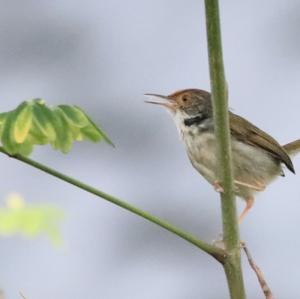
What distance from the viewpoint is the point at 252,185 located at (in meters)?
3.18

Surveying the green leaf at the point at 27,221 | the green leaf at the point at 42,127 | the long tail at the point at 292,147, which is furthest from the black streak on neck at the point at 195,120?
the green leaf at the point at 27,221

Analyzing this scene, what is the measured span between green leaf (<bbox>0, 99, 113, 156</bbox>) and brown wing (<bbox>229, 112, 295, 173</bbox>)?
1.88 meters

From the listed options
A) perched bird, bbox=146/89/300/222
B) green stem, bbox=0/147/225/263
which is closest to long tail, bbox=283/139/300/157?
perched bird, bbox=146/89/300/222

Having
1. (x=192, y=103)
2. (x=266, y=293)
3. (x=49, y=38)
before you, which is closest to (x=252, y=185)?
(x=192, y=103)

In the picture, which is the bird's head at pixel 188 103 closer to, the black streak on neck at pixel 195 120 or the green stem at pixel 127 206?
the black streak on neck at pixel 195 120

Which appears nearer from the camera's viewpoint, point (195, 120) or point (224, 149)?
point (224, 149)

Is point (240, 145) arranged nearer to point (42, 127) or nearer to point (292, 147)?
point (292, 147)

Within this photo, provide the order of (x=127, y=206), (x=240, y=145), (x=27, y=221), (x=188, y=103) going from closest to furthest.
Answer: (x=27, y=221), (x=127, y=206), (x=240, y=145), (x=188, y=103)

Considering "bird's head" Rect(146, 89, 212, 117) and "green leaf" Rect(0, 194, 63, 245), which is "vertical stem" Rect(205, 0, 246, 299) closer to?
"green leaf" Rect(0, 194, 63, 245)

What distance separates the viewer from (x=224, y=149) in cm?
137

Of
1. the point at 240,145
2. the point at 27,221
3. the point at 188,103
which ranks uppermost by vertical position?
the point at 188,103

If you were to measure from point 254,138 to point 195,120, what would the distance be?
0.75 feet

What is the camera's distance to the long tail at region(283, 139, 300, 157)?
3.54 m

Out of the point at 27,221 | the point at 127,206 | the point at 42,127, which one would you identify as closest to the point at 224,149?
the point at 127,206
